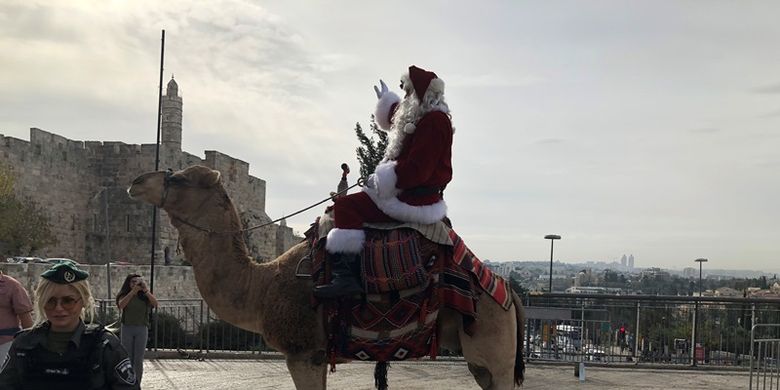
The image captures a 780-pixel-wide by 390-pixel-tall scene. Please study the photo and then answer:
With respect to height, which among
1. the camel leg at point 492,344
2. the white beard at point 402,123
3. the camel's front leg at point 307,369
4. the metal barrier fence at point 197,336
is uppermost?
the white beard at point 402,123

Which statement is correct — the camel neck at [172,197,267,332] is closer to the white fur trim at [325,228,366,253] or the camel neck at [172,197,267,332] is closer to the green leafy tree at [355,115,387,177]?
the white fur trim at [325,228,366,253]

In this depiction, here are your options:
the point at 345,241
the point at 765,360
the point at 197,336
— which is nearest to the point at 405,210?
the point at 345,241

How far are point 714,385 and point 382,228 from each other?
27.6 ft

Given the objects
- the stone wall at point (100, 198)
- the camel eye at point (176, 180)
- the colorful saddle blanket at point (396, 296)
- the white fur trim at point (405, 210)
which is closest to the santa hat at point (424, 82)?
the white fur trim at point (405, 210)

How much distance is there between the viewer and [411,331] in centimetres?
473

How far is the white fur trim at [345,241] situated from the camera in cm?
463

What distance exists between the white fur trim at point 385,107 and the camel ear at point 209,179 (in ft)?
4.39

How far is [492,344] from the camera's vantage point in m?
4.78

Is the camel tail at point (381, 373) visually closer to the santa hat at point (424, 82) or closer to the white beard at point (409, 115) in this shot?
the white beard at point (409, 115)

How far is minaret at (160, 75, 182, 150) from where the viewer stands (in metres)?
42.6

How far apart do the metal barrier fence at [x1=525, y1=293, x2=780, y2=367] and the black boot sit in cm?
875

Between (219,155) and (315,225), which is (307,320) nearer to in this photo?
(315,225)

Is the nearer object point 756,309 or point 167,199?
point 167,199

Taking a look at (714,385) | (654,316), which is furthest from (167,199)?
(654,316)
